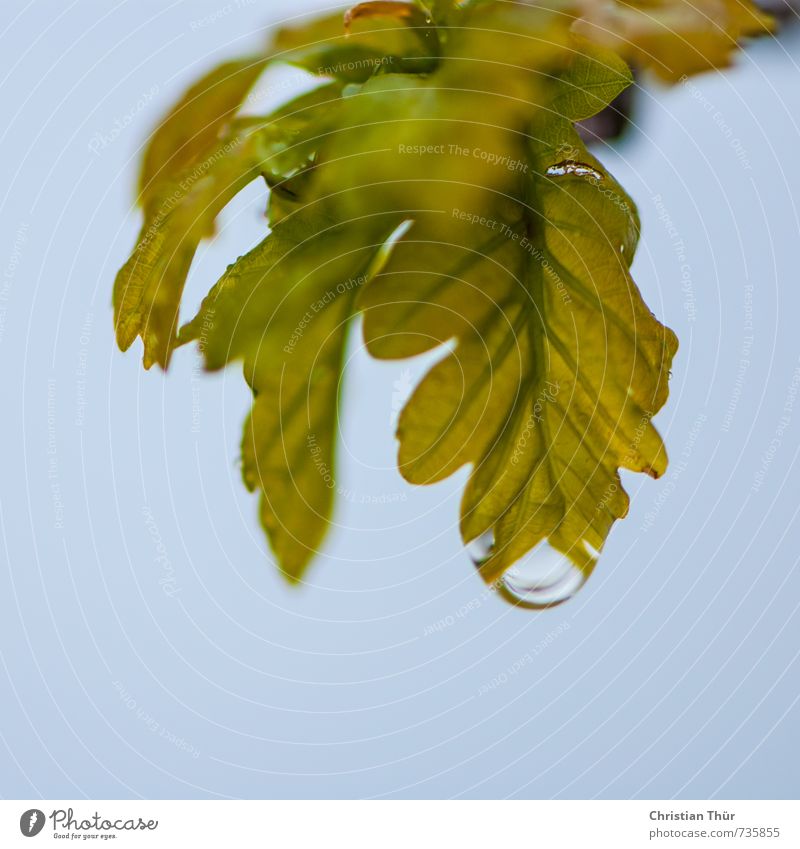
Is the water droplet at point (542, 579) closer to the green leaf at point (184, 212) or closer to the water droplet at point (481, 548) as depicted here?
the water droplet at point (481, 548)

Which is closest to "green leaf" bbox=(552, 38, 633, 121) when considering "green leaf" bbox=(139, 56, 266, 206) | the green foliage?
the green foliage

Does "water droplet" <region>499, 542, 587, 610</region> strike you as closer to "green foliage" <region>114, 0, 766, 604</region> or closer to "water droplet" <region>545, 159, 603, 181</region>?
"green foliage" <region>114, 0, 766, 604</region>

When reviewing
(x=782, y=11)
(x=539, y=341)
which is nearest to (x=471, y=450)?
Result: (x=539, y=341)

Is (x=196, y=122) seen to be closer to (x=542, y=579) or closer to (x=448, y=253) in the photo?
(x=448, y=253)

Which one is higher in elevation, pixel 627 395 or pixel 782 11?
pixel 782 11
